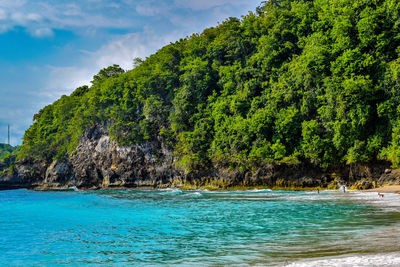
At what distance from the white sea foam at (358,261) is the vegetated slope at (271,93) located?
67.9 feet

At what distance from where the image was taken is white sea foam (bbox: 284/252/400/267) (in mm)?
7379

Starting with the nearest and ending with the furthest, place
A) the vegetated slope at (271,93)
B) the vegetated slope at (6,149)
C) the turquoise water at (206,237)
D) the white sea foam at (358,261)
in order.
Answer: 1. the white sea foam at (358,261)
2. the turquoise water at (206,237)
3. the vegetated slope at (271,93)
4. the vegetated slope at (6,149)

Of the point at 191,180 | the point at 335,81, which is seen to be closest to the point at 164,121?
the point at 191,180

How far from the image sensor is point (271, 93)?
36906 mm

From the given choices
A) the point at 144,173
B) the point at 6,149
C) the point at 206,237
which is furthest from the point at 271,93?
the point at 6,149

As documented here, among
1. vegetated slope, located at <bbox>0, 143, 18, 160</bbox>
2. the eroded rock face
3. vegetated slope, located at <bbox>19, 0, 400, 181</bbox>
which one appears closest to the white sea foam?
vegetated slope, located at <bbox>19, 0, 400, 181</bbox>

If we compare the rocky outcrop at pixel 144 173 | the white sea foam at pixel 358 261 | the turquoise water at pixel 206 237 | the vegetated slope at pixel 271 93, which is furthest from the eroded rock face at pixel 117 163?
the white sea foam at pixel 358 261

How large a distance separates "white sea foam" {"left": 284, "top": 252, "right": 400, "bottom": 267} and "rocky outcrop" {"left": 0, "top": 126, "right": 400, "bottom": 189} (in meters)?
22.1

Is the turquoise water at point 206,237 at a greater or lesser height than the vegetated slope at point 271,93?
lesser

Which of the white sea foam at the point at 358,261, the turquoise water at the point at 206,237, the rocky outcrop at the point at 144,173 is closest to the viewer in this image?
the white sea foam at the point at 358,261

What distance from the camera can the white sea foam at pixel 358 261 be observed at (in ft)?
24.2

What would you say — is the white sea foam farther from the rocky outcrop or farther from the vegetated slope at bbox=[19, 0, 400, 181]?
the rocky outcrop

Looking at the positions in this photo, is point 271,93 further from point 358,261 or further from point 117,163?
point 358,261

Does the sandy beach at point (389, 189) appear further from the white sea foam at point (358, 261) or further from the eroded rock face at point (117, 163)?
the eroded rock face at point (117, 163)
